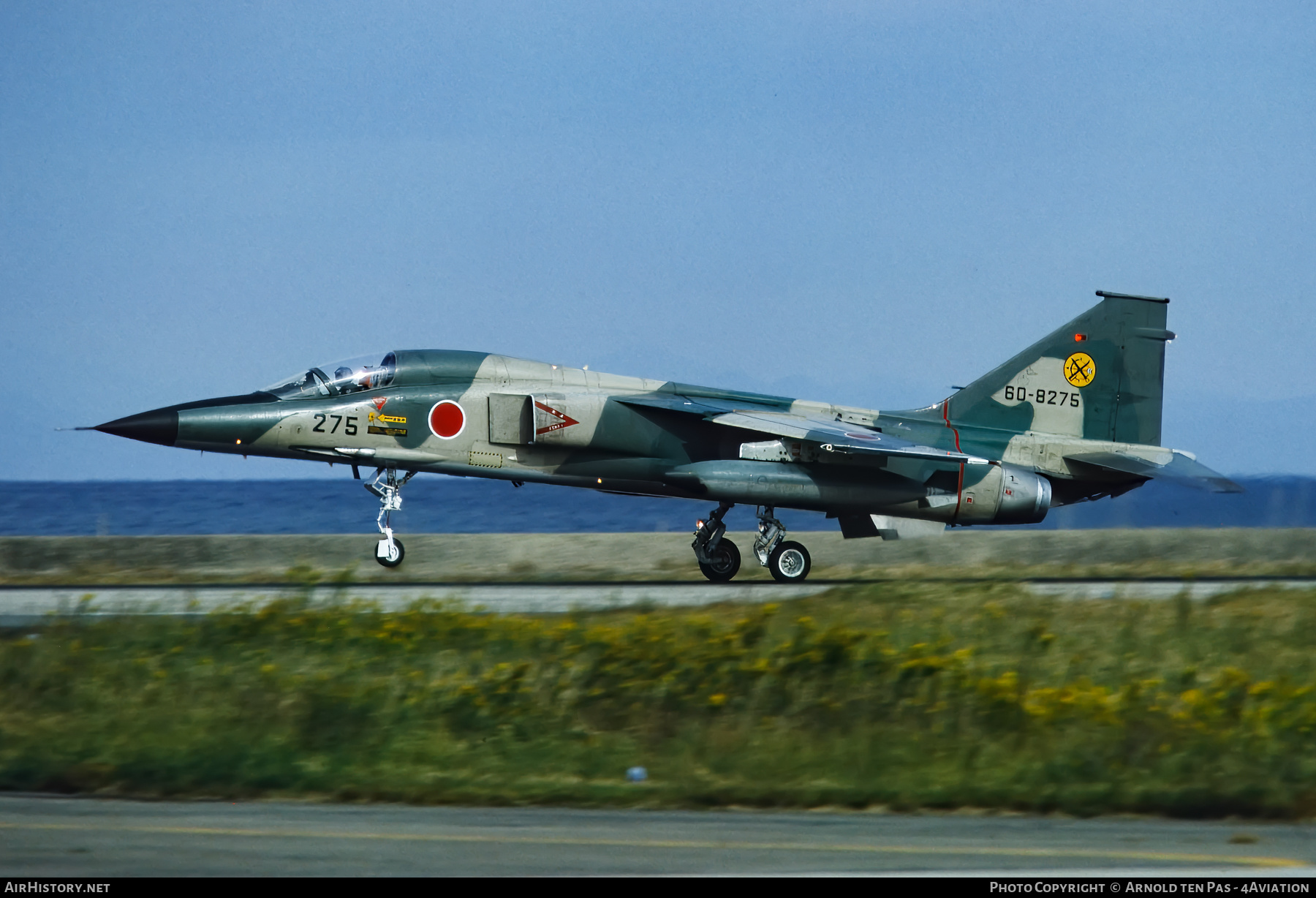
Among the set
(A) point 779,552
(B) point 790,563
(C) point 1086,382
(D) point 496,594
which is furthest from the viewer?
(C) point 1086,382

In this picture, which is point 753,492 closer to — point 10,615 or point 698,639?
point 698,639

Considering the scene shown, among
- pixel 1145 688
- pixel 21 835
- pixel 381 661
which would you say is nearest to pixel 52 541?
pixel 381 661

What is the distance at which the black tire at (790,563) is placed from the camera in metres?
19.1

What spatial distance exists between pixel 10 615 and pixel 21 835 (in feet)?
28.4

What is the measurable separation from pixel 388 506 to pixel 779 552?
19.4 feet

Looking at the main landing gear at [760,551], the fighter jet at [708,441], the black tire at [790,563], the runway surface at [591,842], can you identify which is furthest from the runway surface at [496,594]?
the runway surface at [591,842]

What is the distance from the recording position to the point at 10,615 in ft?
46.3

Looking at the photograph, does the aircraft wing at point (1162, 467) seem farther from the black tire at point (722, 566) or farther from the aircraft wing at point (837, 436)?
the black tire at point (722, 566)

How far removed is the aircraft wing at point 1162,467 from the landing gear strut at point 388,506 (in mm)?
10695

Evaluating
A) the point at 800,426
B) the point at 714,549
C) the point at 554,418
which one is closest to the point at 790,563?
the point at 714,549

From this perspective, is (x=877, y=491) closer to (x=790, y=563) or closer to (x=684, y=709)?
(x=790, y=563)

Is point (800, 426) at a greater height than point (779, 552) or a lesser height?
greater

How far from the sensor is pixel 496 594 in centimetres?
1708

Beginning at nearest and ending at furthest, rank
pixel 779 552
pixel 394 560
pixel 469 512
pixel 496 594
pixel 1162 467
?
pixel 496 594
pixel 394 560
pixel 779 552
pixel 1162 467
pixel 469 512
